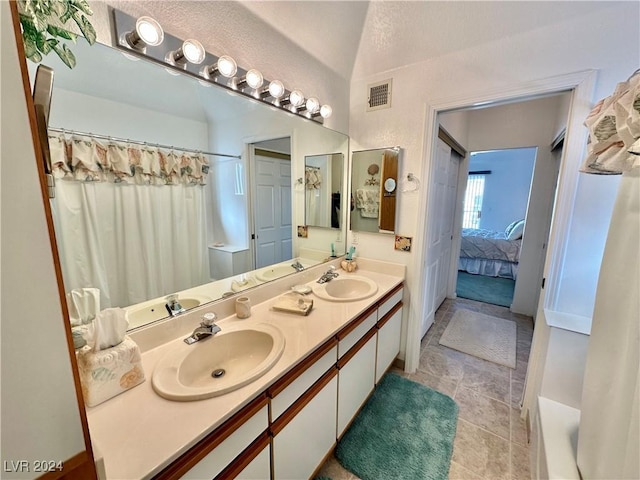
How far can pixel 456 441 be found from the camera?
60.5 inches

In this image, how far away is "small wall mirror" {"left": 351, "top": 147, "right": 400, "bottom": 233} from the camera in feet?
6.49

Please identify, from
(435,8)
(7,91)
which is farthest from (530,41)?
(7,91)

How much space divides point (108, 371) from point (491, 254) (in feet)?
17.0

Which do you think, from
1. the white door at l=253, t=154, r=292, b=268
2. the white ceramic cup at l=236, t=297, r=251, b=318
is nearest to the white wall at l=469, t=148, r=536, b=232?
the white door at l=253, t=154, r=292, b=268

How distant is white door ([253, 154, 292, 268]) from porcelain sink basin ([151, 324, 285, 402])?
1.71ft

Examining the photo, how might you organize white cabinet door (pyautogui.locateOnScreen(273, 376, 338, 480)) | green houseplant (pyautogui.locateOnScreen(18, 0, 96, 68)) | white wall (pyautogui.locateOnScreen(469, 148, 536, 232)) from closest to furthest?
1. green houseplant (pyautogui.locateOnScreen(18, 0, 96, 68))
2. white cabinet door (pyautogui.locateOnScreen(273, 376, 338, 480))
3. white wall (pyautogui.locateOnScreen(469, 148, 536, 232))

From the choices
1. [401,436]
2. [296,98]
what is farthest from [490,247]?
[296,98]

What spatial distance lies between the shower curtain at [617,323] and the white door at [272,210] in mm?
1488

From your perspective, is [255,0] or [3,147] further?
[255,0]

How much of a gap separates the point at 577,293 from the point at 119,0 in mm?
2566

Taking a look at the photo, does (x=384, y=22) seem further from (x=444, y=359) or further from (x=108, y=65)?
(x=444, y=359)

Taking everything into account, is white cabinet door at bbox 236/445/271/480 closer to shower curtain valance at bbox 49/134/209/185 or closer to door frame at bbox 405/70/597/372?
shower curtain valance at bbox 49/134/209/185

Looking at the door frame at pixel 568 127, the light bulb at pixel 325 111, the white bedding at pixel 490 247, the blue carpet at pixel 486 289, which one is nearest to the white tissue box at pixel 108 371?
the light bulb at pixel 325 111

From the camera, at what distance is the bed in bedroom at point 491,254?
428 centimetres
